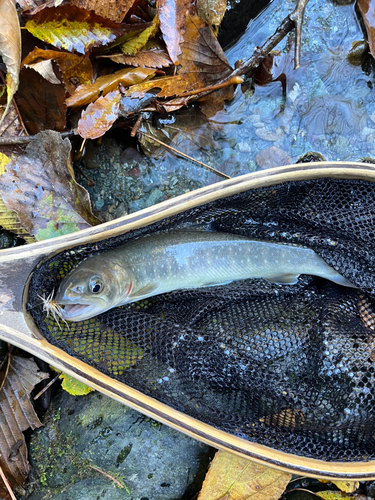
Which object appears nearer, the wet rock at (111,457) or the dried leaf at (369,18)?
the wet rock at (111,457)

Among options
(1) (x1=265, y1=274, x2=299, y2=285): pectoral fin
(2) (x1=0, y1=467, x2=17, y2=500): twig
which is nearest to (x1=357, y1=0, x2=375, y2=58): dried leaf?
(1) (x1=265, y1=274, x2=299, y2=285): pectoral fin

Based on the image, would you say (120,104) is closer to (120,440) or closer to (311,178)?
(311,178)

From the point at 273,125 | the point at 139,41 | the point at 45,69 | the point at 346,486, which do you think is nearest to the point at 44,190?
the point at 45,69

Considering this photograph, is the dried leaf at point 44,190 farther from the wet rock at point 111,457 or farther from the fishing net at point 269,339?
the wet rock at point 111,457

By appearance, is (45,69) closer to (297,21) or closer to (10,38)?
(10,38)

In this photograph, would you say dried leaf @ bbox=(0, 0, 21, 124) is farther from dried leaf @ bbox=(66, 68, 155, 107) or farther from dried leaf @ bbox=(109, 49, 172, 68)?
dried leaf @ bbox=(109, 49, 172, 68)

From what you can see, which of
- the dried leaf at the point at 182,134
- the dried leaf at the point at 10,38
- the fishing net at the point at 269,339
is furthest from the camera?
the dried leaf at the point at 182,134

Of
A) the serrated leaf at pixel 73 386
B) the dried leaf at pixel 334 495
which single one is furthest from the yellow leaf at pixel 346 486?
the serrated leaf at pixel 73 386
